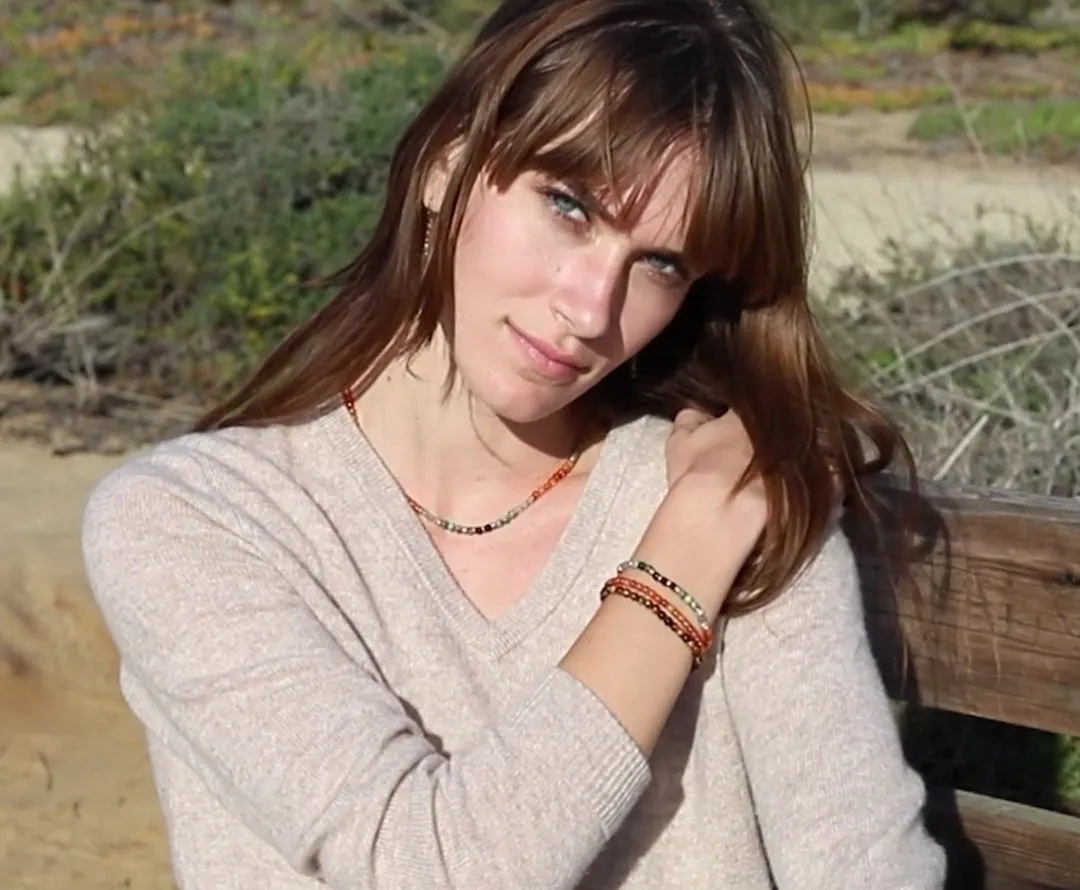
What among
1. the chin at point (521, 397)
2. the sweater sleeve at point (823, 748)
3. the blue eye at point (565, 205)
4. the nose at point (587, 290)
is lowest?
the sweater sleeve at point (823, 748)

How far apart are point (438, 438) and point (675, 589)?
1.07 feet

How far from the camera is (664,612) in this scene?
1.72 m

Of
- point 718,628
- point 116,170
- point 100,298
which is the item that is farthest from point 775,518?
point 116,170

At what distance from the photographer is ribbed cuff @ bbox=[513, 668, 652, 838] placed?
159 centimetres

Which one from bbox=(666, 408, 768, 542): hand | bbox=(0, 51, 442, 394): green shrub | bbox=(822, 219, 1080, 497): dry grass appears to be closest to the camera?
bbox=(666, 408, 768, 542): hand

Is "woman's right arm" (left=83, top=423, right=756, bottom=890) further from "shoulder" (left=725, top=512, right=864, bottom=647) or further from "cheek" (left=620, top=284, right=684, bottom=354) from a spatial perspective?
"cheek" (left=620, top=284, right=684, bottom=354)

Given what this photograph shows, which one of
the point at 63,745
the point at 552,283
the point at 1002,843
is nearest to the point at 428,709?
the point at 552,283

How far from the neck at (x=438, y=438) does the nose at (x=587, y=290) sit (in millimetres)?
208

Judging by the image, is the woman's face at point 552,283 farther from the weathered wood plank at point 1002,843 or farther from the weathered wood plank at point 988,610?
the weathered wood plank at point 1002,843

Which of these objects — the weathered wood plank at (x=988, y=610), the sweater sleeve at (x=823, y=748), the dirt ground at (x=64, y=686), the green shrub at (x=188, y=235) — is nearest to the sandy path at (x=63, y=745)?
the dirt ground at (x=64, y=686)

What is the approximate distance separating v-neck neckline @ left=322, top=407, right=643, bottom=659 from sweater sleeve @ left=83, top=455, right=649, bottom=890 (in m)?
0.12

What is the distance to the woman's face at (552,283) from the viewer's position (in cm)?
172

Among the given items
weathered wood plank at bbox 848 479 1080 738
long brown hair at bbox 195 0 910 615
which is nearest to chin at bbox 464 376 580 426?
long brown hair at bbox 195 0 910 615

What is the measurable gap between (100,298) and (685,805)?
182 inches
